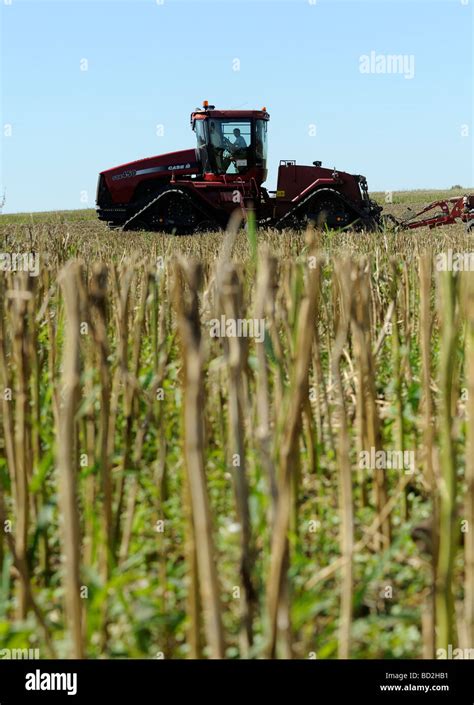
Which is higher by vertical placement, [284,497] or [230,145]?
[230,145]

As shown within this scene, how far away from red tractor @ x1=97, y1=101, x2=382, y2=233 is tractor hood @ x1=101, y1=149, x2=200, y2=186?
24 centimetres

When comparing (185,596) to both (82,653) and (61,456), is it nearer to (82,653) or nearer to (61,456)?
(82,653)

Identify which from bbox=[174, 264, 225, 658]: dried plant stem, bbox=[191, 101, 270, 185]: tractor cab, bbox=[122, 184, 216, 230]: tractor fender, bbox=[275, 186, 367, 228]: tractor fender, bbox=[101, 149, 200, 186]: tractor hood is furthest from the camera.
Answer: bbox=[101, 149, 200, 186]: tractor hood

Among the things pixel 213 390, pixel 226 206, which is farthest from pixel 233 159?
pixel 213 390

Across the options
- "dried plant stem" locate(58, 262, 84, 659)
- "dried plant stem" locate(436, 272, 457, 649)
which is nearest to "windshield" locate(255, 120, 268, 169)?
"dried plant stem" locate(436, 272, 457, 649)

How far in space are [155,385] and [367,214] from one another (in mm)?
9439

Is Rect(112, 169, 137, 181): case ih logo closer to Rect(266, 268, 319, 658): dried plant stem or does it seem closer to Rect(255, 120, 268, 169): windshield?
Rect(255, 120, 268, 169): windshield

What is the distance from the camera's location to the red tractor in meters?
10.7

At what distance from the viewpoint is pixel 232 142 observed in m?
10.9

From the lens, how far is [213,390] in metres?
2.36

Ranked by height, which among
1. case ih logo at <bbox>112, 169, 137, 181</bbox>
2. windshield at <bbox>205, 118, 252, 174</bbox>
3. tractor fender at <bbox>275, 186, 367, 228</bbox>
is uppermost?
windshield at <bbox>205, 118, 252, 174</bbox>

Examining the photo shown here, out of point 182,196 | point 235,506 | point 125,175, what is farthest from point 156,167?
point 235,506

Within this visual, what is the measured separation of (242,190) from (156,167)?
4.73ft

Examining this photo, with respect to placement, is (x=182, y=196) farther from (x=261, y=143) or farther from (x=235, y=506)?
(x=235, y=506)
